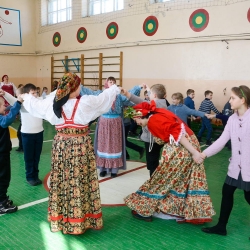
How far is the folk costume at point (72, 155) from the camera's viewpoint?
2.40 meters

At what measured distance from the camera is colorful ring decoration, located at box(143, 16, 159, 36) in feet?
26.5

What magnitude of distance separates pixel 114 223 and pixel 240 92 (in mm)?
1624

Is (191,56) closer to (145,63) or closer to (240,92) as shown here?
(145,63)

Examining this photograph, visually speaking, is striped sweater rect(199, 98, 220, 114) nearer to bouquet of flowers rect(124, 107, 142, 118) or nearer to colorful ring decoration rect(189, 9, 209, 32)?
colorful ring decoration rect(189, 9, 209, 32)

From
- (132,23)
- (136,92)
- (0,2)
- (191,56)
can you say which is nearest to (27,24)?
(0,2)

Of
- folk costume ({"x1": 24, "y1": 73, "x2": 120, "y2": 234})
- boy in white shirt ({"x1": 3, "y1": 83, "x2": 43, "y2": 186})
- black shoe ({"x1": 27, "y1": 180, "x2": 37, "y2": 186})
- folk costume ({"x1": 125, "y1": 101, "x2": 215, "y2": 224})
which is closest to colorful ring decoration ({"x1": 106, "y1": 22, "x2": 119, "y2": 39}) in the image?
boy in white shirt ({"x1": 3, "y1": 83, "x2": 43, "y2": 186})

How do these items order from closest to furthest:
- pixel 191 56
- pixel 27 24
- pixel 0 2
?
pixel 191 56 < pixel 0 2 < pixel 27 24

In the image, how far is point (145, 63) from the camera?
8383 mm

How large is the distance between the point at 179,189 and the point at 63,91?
4.48 feet

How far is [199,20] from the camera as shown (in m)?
7.25

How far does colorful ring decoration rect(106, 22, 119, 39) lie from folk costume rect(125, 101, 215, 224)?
22.5 ft

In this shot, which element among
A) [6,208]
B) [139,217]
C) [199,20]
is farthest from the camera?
[199,20]

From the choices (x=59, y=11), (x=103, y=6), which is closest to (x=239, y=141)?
(x=103, y=6)

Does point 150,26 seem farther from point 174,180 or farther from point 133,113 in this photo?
point 174,180
